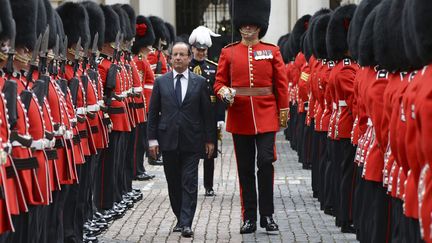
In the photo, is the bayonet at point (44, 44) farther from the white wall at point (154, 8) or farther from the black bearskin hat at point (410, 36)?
the white wall at point (154, 8)

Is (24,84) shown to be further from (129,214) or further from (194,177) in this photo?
(129,214)

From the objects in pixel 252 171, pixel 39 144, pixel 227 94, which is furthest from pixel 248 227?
pixel 39 144

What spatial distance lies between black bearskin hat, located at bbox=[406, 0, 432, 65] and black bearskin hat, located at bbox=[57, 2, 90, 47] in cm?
525

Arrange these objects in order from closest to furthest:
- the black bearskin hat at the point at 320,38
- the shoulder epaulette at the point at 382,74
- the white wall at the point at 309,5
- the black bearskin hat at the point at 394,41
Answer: the black bearskin hat at the point at 394,41
the shoulder epaulette at the point at 382,74
the black bearskin hat at the point at 320,38
the white wall at the point at 309,5

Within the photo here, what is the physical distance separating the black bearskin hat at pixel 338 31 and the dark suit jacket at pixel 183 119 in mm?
1284

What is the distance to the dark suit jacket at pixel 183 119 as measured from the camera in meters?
11.6

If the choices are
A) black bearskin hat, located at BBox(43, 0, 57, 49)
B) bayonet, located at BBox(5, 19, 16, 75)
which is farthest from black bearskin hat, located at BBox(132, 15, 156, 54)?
bayonet, located at BBox(5, 19, 16, 75)

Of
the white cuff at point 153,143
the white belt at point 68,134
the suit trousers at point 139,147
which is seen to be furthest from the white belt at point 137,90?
the white belt at point 68,134

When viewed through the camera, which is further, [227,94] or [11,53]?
[227,94]

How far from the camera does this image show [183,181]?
11.5 meters

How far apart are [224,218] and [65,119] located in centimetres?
385

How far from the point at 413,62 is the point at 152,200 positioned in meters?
7.65

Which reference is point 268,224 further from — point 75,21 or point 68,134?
point 68,134

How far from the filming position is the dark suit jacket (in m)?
11.6
